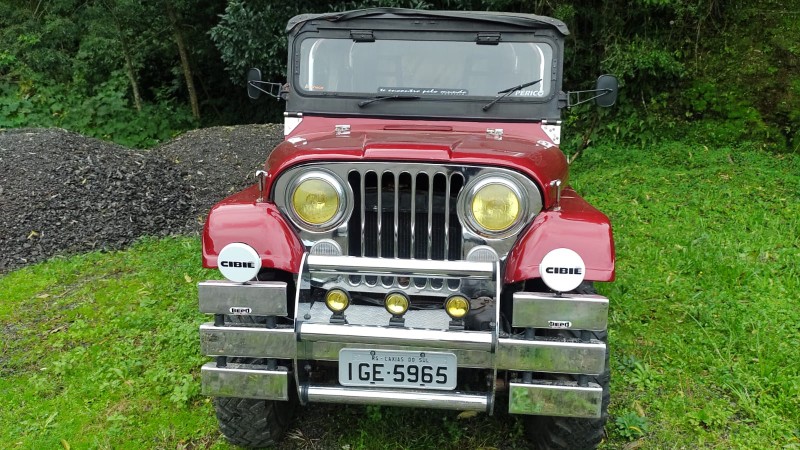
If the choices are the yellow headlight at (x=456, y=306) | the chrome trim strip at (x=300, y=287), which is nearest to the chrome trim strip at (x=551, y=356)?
the yellow headlight at (x=456, y=306)

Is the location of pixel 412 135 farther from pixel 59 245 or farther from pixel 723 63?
pixel 723 63

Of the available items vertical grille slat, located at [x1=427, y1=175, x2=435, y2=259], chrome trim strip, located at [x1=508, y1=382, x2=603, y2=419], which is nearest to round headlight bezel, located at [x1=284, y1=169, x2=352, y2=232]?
vertical grille slat, located at [x1=427, y1=175, x2=435, y2=259]

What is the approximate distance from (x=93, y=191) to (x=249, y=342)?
18.0 feet

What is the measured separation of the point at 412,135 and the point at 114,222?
15.4 ft

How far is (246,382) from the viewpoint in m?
2.88

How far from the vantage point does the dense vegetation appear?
31.1 feet

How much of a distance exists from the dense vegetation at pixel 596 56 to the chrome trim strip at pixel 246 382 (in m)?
7.86

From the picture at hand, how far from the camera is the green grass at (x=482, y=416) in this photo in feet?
11.6

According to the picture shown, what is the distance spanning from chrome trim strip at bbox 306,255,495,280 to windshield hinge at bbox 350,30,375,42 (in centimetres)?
191

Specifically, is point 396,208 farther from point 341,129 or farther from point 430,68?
point 430,68

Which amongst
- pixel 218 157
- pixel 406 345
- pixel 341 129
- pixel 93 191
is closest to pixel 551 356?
Answer: pixel 406 345

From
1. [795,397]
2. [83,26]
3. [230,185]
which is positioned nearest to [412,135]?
[795,397]

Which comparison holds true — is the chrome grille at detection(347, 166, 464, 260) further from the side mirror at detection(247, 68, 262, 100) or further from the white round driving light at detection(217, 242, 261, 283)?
the side mirror at detection(247, 68, 262, 100)

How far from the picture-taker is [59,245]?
21.3 feet
